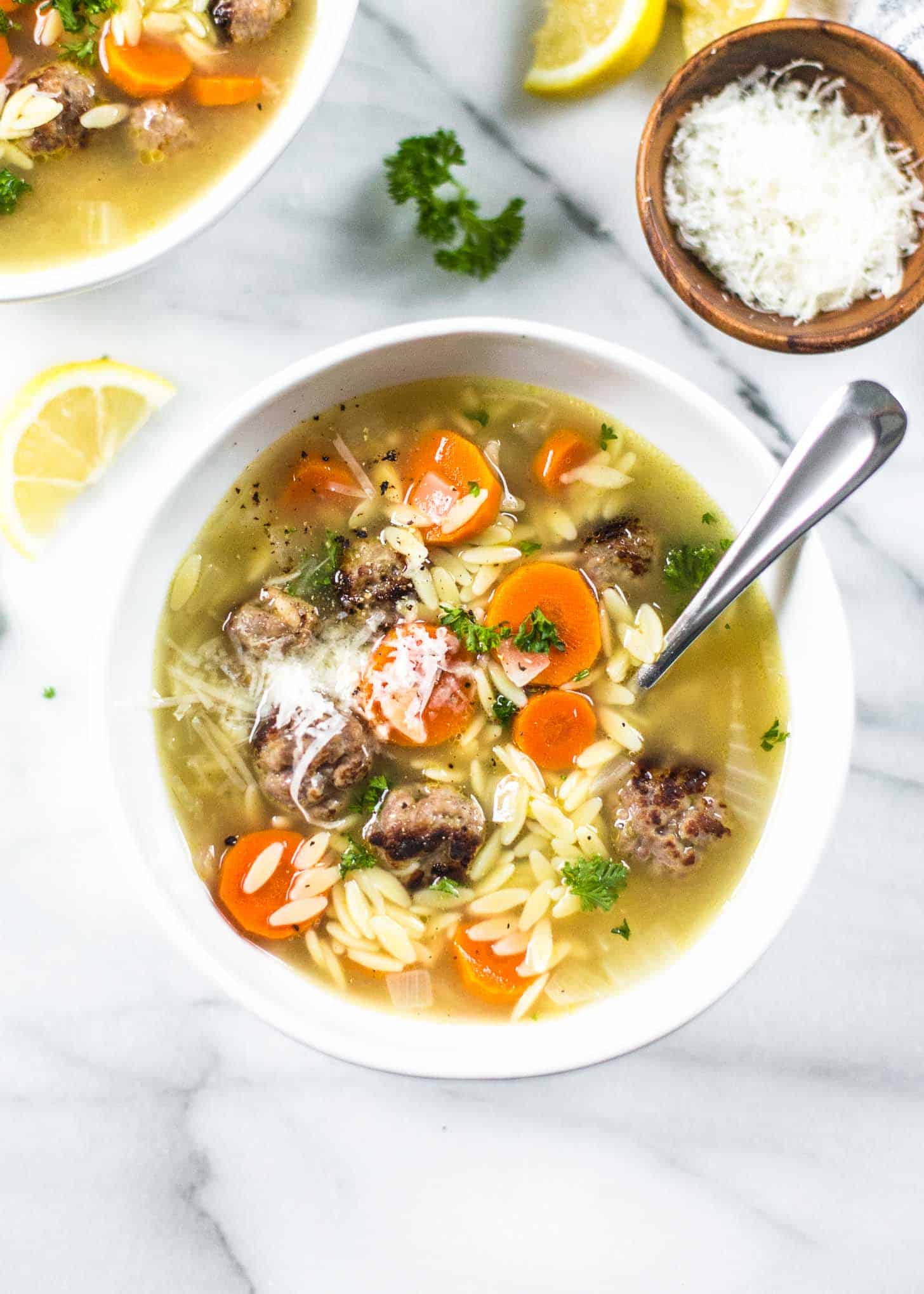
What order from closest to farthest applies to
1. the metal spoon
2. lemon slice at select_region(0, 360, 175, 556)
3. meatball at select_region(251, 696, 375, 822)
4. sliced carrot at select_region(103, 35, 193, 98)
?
the metal spoon → meatball at select_region(251, 696, 375, 822) → sliced carrot at select_region(103, 35, 193, 98) → lemon slice at select_region(0, 360, 175, 556)

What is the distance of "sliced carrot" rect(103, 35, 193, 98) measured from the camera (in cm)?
220

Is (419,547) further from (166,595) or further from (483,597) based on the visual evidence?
(166,595)

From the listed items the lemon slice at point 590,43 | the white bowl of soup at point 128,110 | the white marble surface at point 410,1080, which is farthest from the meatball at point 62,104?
the lemon slice at point 590,43

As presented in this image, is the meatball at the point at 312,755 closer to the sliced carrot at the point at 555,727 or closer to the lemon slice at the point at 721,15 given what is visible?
the sliced carrot at the point at 555,727

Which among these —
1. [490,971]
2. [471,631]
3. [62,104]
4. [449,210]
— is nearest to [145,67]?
[62,104]

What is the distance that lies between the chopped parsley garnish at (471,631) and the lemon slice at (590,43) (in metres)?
1.18

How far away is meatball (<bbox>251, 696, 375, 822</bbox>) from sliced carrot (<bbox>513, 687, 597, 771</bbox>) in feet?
1.08

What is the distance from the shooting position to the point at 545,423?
2201mm

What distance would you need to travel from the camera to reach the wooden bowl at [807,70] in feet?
6.93

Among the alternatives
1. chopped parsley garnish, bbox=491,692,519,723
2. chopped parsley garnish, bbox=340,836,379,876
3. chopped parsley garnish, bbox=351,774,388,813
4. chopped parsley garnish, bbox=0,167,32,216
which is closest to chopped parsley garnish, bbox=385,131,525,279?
chopped parsley garnish, bbox=0,167,32,216

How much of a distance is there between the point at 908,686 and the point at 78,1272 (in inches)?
93.0

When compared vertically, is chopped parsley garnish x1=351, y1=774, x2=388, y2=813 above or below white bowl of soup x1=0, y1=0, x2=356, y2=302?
below

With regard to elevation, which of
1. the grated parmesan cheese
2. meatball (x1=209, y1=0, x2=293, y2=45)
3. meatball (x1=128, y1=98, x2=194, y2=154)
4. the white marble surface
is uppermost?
the grated parmesan cheese

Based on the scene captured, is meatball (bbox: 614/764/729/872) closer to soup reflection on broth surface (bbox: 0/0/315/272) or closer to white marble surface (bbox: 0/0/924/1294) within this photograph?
white marble surface (bbox: 0/0/924/1294)
